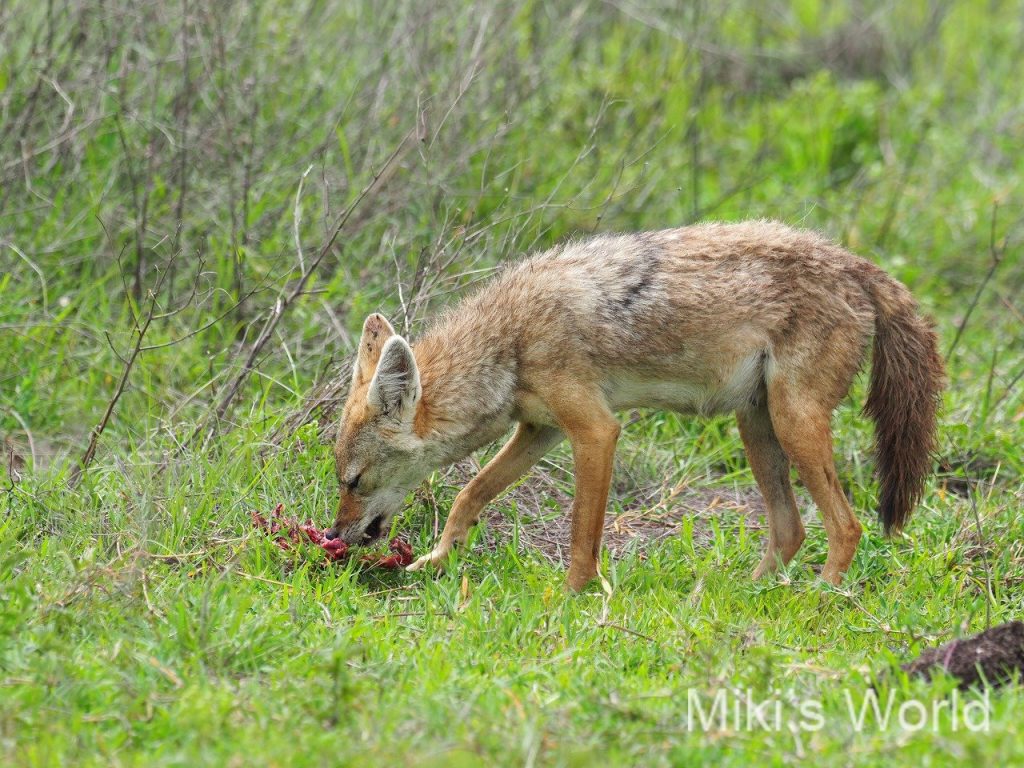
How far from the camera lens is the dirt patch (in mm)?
4629

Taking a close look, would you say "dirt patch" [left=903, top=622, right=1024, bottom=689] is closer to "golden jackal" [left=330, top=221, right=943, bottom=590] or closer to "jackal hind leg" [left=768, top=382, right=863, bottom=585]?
"jackal hind leg" [left=768, top=382, right=863, bottom=585]

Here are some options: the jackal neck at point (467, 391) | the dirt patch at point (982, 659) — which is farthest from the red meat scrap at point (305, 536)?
the dirt patch at point (982, 659)

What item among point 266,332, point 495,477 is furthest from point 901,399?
point 266,332

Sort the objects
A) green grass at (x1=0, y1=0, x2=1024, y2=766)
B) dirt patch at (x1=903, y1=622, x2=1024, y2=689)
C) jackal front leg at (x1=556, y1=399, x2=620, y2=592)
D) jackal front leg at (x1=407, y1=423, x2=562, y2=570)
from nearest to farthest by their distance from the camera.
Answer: green grass at (x1=0, y1=0, x2=1024, y2=766), dirt patch at (x1=903, y1=622, x2=1024, y2=689), jackal front leg at (x1=556, y1=399, x2=620, y2=592), jackal front leg at (x1=407, y1=423, x2=562, y2=570)

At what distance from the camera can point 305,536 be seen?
6.11 m

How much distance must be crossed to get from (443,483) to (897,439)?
2254 mm

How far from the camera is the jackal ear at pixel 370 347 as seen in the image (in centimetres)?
641

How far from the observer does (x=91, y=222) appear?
27.3 ft

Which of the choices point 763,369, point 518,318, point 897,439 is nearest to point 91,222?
point 518,318

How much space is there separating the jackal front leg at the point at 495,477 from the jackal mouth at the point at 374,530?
26 centimetres

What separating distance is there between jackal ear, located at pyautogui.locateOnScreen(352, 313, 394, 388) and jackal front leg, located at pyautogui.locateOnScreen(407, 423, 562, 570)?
0.73 metres

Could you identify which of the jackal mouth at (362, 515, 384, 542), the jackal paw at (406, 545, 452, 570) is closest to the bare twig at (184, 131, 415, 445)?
the jackal mouth at (362, 515, 384, 542)

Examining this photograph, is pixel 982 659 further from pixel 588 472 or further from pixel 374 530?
pixel 374 530

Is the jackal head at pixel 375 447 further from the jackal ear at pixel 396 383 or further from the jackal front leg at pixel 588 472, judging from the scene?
the jackal front leg at pixel 588 472
